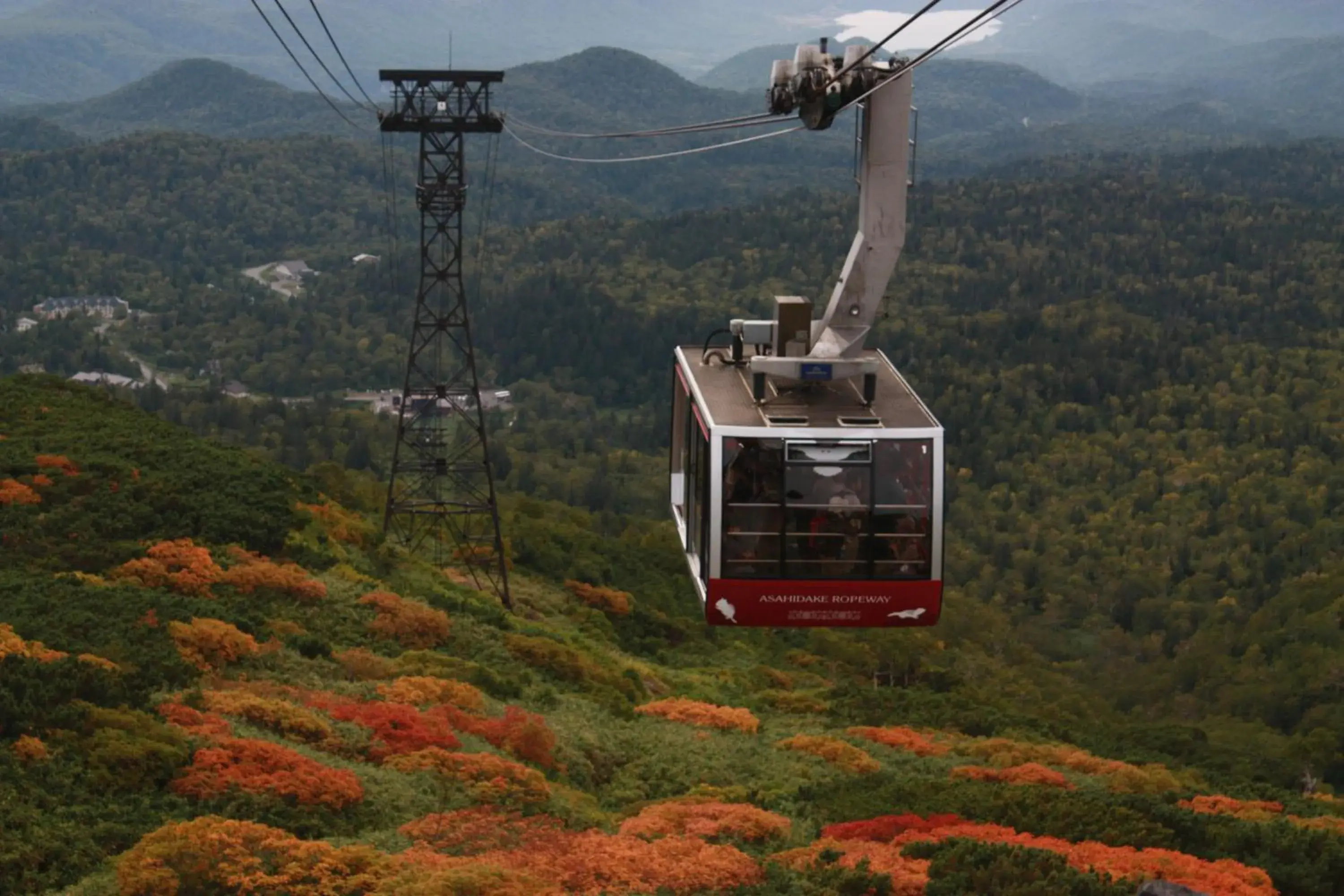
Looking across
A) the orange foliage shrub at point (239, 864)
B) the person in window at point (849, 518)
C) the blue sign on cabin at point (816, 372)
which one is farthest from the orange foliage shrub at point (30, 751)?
the blue sign on cabin at point (816, 372)

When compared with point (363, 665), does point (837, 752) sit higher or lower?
lower

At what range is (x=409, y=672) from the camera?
3422cm

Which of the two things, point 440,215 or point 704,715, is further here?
point 440,215

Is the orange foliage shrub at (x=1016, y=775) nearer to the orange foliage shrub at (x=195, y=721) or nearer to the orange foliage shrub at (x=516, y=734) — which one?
the orange foliage shrub at (x=516, y=734)

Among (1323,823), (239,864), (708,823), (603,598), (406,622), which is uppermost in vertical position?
(239,864)

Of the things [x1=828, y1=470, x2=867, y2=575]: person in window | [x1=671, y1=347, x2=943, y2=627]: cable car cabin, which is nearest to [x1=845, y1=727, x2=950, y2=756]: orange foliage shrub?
[x1=671, y1=347, x2=943, y2=627]: cable car cabin

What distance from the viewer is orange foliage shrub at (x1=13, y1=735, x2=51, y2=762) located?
22750 millimetres

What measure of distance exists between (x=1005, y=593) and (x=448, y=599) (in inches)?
2864

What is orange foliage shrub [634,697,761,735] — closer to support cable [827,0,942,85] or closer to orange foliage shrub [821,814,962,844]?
orange foliage shrub [821,814,962,844]

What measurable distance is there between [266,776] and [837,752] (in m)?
13.9

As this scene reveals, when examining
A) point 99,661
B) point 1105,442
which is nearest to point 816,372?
point 99,661

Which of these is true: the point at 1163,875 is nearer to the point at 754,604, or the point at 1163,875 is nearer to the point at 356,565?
the point at 754,604

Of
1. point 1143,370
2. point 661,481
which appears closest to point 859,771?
point 661,481

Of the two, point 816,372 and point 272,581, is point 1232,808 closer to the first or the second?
point 816,372
